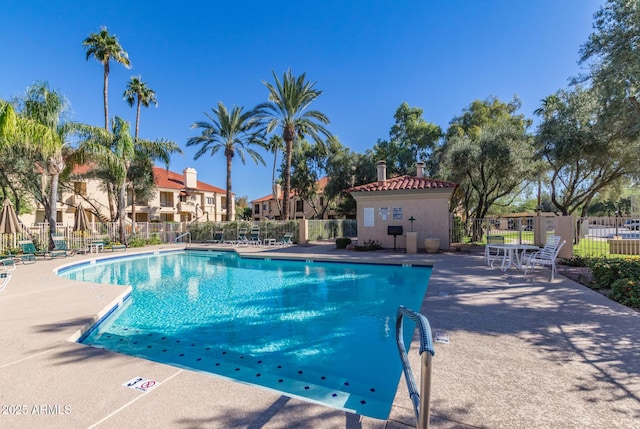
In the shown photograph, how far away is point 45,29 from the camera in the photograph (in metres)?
14.3

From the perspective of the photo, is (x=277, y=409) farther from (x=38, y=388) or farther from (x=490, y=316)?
(x=490, y=316)

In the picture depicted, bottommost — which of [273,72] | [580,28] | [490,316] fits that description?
[490,316]

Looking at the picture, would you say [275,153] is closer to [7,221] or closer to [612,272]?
[7,221]

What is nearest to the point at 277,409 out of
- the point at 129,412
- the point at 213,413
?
the point at 213,413

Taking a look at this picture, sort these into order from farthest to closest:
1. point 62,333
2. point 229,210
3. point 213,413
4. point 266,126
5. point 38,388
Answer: point 229,210 → point 266,126 → point 62,333 → point 38,388 → point 213,413

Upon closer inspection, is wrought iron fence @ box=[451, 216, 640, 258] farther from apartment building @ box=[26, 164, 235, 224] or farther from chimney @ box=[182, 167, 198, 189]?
chimney @ box=[182, 167, 198, 189]

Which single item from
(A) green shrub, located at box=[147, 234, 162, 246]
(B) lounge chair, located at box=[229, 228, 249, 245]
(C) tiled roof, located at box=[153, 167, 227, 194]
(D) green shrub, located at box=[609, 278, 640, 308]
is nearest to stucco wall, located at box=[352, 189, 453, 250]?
(B) lounge chair, located at box=[229, 228, 249, 245]

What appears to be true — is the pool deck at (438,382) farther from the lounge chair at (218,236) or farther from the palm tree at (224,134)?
the palm tree at (224,134)

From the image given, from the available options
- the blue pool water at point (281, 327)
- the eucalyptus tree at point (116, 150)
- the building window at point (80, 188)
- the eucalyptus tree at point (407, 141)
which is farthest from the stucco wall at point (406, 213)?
the building window at point (80, 188)

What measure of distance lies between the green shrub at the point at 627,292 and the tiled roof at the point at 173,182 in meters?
36.7

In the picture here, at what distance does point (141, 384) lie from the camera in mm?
3168

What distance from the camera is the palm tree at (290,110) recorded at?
22.2m

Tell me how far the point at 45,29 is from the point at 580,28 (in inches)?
910

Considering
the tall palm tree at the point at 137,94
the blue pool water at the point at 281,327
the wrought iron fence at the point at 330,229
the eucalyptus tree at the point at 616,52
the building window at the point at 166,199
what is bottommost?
the blue pool water at the point at 281,327
